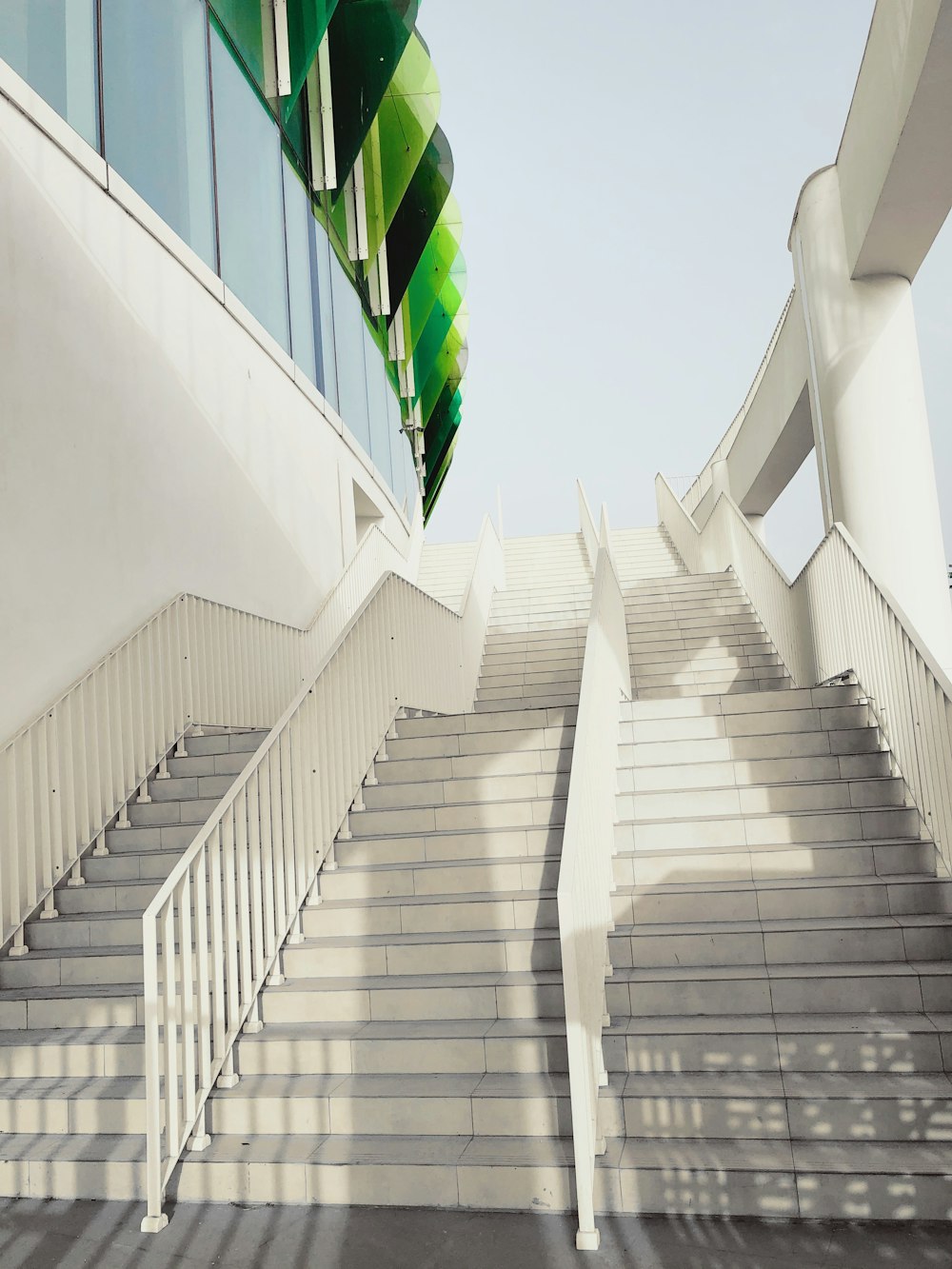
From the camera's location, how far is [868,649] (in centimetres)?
631

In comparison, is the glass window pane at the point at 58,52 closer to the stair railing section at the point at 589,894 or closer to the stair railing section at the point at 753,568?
the stair railing section at the point at 589,894

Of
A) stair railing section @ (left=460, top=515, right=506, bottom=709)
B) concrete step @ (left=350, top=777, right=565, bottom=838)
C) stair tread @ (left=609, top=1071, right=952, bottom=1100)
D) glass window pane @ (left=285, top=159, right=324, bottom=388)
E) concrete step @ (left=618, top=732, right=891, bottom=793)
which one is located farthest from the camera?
glass window pane @ (left=285, top=159, right=324, bottom=388)

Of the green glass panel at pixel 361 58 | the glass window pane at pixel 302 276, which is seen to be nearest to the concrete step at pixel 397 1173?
the glass window pane at pixel 302 276

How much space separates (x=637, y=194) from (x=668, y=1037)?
29.5m

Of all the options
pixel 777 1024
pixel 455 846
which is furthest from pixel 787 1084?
pixel 455 846

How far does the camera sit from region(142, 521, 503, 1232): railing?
3830 millimetres

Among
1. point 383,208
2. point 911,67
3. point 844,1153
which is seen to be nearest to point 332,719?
point 844,1153

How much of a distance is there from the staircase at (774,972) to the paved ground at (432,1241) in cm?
14

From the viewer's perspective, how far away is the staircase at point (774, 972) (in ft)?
11.6

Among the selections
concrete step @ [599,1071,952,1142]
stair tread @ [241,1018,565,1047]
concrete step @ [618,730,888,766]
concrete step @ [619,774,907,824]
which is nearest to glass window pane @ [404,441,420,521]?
concrete step @ [618,730,888,766]

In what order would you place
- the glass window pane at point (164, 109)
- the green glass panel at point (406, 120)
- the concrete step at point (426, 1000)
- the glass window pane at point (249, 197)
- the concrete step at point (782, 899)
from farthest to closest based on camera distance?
the green glass panel at point (406, 120) < the glass window pane at point (249, 197) < the glass window pane at point (164, 109) < the concrete step at point (782, 899) < the concrete step at point (426, 1000)

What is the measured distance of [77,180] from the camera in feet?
22.9

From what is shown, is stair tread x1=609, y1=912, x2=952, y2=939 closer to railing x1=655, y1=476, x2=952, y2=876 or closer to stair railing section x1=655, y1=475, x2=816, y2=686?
railing x1=655, y1=476, x2=952, y2=876

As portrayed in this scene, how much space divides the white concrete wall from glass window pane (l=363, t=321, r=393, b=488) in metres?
5.97
